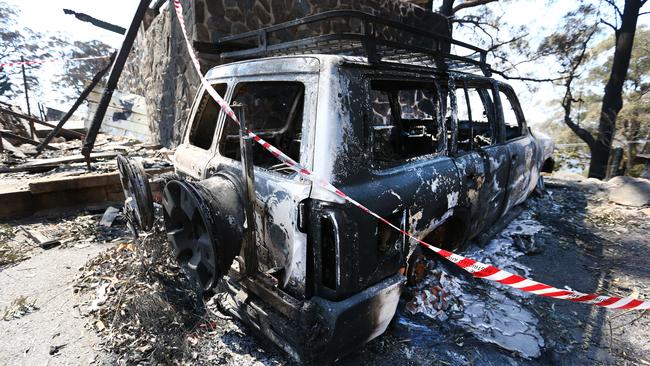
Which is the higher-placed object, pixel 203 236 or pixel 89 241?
pixel 203 236

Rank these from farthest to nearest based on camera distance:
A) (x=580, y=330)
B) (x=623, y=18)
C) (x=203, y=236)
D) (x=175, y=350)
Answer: (x=623, y=18), (x=580, y=330), (x=175, y=350), (x=203, y=236)

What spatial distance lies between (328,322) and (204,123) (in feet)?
7.21

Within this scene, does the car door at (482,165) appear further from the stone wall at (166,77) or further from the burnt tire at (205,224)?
the stone wall at (166,77)

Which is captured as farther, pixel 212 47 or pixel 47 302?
pixel 212 47

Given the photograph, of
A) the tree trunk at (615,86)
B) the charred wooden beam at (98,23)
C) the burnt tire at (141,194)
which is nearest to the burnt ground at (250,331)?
the burnt tire at (141,194)

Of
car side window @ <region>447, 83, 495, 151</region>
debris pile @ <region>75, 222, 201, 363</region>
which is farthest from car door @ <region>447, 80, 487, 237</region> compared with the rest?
debris pile @ <region>75, 222, 201, 363</region>

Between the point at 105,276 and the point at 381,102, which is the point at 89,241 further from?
the point at 381,102

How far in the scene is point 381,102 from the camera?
9.51 meters

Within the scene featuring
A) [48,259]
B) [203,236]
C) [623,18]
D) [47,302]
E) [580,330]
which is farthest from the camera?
[623,18]

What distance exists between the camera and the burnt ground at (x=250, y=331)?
240cm

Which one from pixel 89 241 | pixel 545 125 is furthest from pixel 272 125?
pixel 545 125

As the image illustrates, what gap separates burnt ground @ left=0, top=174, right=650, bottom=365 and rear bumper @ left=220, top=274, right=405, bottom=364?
428 millimetres

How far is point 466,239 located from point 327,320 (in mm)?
1861

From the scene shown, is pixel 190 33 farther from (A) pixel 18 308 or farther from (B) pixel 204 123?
(A) pixel 18 308
